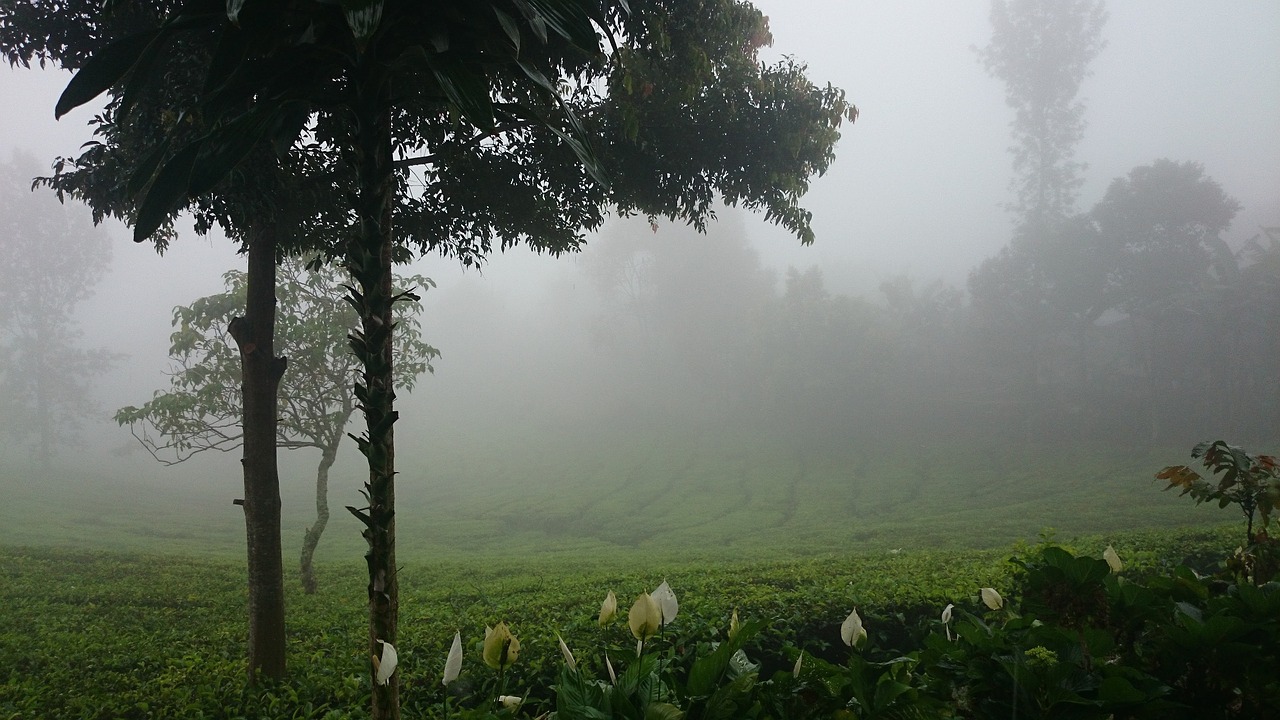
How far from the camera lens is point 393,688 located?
81.1 inches

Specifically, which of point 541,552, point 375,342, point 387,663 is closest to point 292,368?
point 375,342

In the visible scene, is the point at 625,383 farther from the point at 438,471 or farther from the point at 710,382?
the point at 438,471

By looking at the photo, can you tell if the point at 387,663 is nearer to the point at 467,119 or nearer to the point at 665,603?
the point at 665,603

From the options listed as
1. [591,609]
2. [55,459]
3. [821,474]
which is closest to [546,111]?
[591,609]

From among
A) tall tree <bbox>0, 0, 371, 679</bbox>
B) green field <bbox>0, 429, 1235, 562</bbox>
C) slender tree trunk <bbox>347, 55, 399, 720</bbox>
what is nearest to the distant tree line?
green field <bbox>0, 429, 1235, 562</bbox>

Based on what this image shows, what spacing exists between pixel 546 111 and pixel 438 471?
93.5ft

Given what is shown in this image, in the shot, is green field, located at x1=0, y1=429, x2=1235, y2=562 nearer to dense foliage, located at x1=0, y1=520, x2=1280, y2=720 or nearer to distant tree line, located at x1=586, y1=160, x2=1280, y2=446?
distant tree line, located at x1=586, y1=160, x2=1280, y2=446

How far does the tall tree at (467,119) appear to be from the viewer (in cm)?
191

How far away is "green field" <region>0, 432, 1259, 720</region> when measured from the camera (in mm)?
3512

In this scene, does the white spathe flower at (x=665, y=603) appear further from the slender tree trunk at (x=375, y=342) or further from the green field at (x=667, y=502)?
the green field at (x=667, y=502)

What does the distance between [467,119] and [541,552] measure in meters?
13.1

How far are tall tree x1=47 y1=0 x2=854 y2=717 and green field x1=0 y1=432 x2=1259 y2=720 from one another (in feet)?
4.76

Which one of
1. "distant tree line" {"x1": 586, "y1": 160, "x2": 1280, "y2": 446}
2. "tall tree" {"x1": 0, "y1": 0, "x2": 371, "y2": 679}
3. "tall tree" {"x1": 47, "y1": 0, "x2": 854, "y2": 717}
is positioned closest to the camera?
"tall tree" {"x1": 47, "y1": 0, "x2": 854, "y2": 717}

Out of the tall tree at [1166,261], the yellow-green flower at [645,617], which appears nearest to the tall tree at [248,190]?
the yellow-green flower at [645,617]
